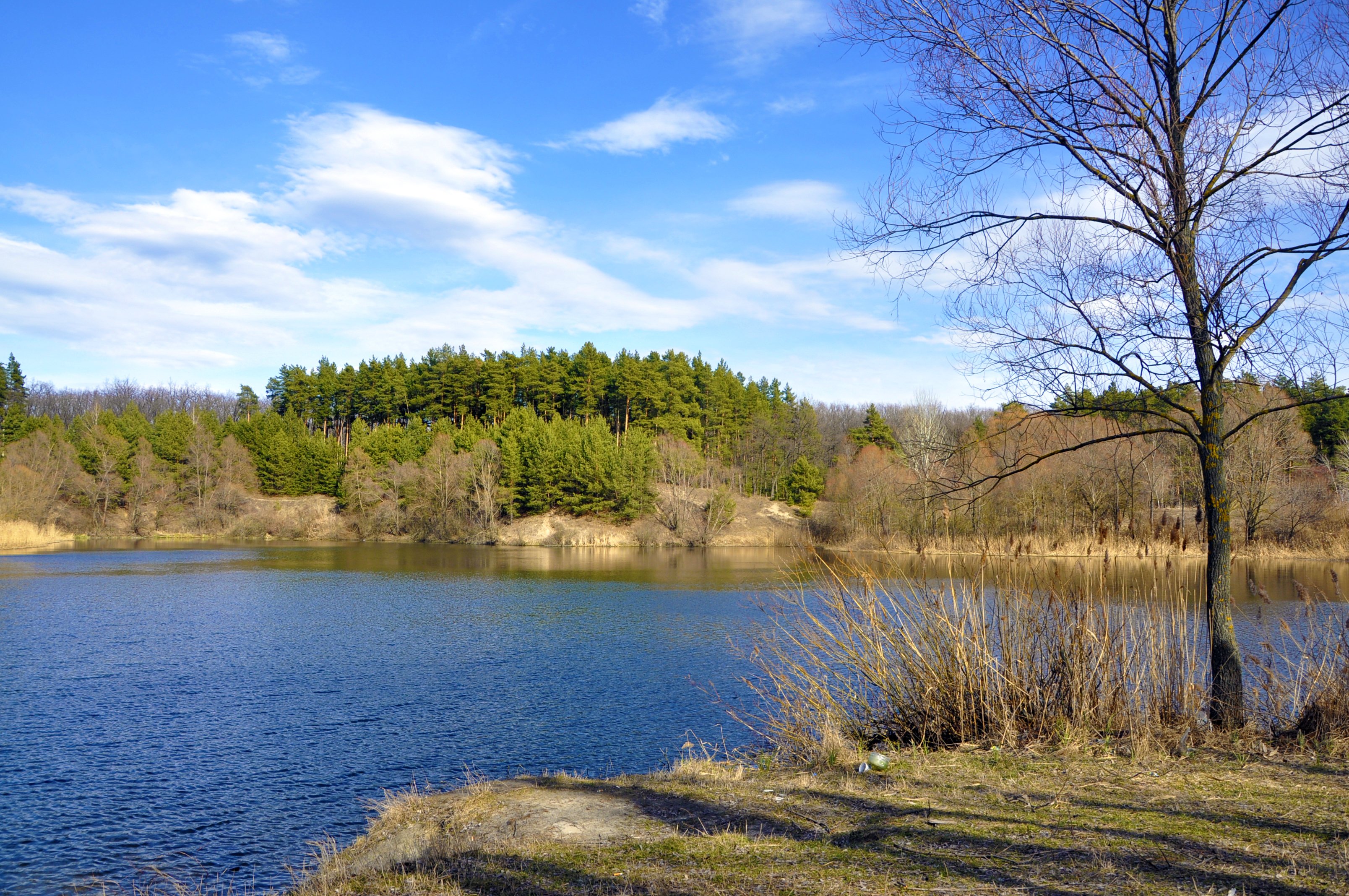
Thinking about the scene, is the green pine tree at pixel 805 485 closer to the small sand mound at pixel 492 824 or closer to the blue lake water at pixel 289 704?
the blue lake water at pixel 289 704

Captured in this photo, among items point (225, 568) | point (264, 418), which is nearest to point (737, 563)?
point (225, 568)

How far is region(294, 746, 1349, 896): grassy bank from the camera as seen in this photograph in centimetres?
453

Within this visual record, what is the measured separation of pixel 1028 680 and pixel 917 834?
3.16m

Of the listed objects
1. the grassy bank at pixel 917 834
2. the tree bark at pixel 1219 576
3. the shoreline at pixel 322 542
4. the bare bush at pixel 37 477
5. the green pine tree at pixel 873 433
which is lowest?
the shoreline at pixel 322 542

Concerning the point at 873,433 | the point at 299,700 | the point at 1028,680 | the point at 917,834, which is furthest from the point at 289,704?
the point at 873,433

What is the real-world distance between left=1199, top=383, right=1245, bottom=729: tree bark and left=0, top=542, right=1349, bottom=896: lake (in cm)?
111

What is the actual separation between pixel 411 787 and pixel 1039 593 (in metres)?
8.84

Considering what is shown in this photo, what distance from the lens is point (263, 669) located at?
779 inches

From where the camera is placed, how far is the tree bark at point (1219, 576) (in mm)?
7363

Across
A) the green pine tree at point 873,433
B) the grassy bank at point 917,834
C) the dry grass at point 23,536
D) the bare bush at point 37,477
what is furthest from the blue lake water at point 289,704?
the green pine tree at point 873,433

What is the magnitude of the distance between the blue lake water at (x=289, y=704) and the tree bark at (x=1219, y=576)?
4786mm

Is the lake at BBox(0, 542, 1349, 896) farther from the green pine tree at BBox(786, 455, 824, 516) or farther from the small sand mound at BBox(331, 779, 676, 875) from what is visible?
the green pine tree at BBox(786, 455, 824, 516)

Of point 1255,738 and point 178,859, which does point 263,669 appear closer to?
point 178,859

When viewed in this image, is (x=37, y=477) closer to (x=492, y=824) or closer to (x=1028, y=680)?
(x=492, y=824)
